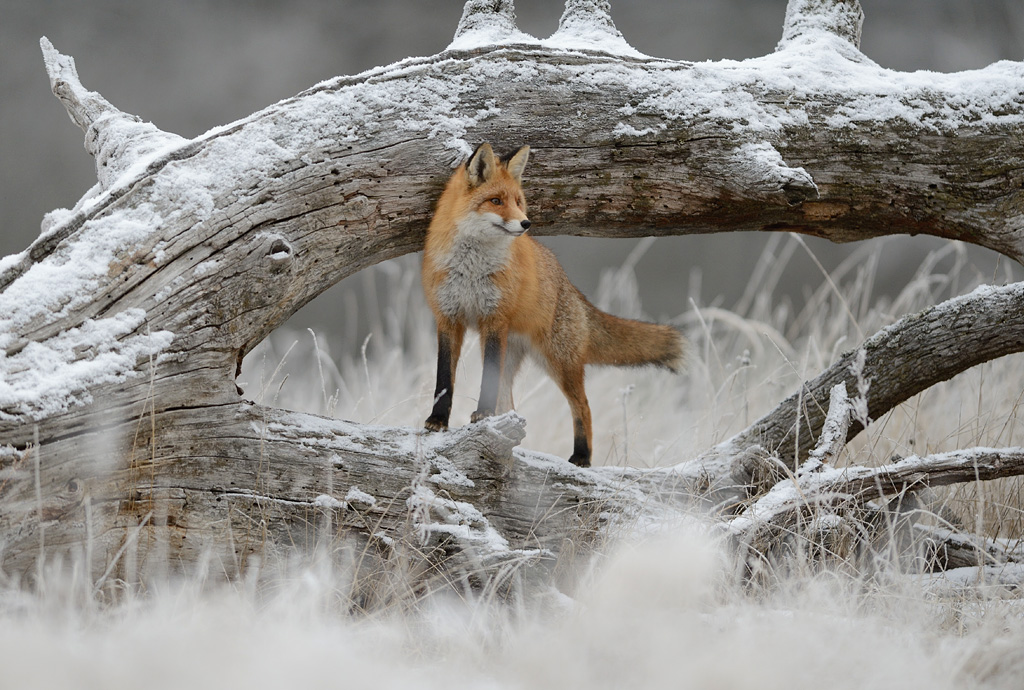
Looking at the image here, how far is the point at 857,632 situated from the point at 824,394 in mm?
1037

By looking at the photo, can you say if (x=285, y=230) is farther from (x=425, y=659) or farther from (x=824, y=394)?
(x=824, y=394)

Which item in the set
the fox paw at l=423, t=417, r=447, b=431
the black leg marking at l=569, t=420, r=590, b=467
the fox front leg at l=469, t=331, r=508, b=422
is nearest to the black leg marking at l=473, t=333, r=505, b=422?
the fox front leg at l=469, t=331, r=508, b=422

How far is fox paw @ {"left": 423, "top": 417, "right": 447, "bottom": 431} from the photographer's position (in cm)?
239

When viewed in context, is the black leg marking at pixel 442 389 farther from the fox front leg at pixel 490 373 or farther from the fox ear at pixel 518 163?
the fox ear at pixel 518 163

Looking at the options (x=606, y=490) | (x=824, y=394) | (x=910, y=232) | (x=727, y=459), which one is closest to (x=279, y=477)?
(x=606, y=490)

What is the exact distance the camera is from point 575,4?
276 cm

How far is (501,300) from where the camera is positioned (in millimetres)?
2475

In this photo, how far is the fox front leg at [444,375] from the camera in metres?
2.42

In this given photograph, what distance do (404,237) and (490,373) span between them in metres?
0.50

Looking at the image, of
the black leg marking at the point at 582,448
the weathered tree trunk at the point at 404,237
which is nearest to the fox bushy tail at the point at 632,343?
the black leg marking at the point at 582,448

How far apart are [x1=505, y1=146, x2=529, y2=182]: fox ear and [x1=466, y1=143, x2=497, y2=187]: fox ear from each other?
0.05 m

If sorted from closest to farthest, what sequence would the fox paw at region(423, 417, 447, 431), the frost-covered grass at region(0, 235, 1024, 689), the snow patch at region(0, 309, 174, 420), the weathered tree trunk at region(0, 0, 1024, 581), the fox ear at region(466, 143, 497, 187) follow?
1. the frost-covered grass at region(0, 235, 1024, 689)
2. the snow patch at region(0, 309, 174, 420)
3. the weathered tree trunk at region(0, 0, 1024, 581)
4. the fox ear at region(466, 143, 497, 187)
5. the fox paw at region(423, 417, 447, 431)

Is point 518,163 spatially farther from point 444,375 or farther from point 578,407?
point 578,407

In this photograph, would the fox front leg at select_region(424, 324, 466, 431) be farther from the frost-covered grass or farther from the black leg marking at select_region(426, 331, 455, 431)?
the frost-covered grass
